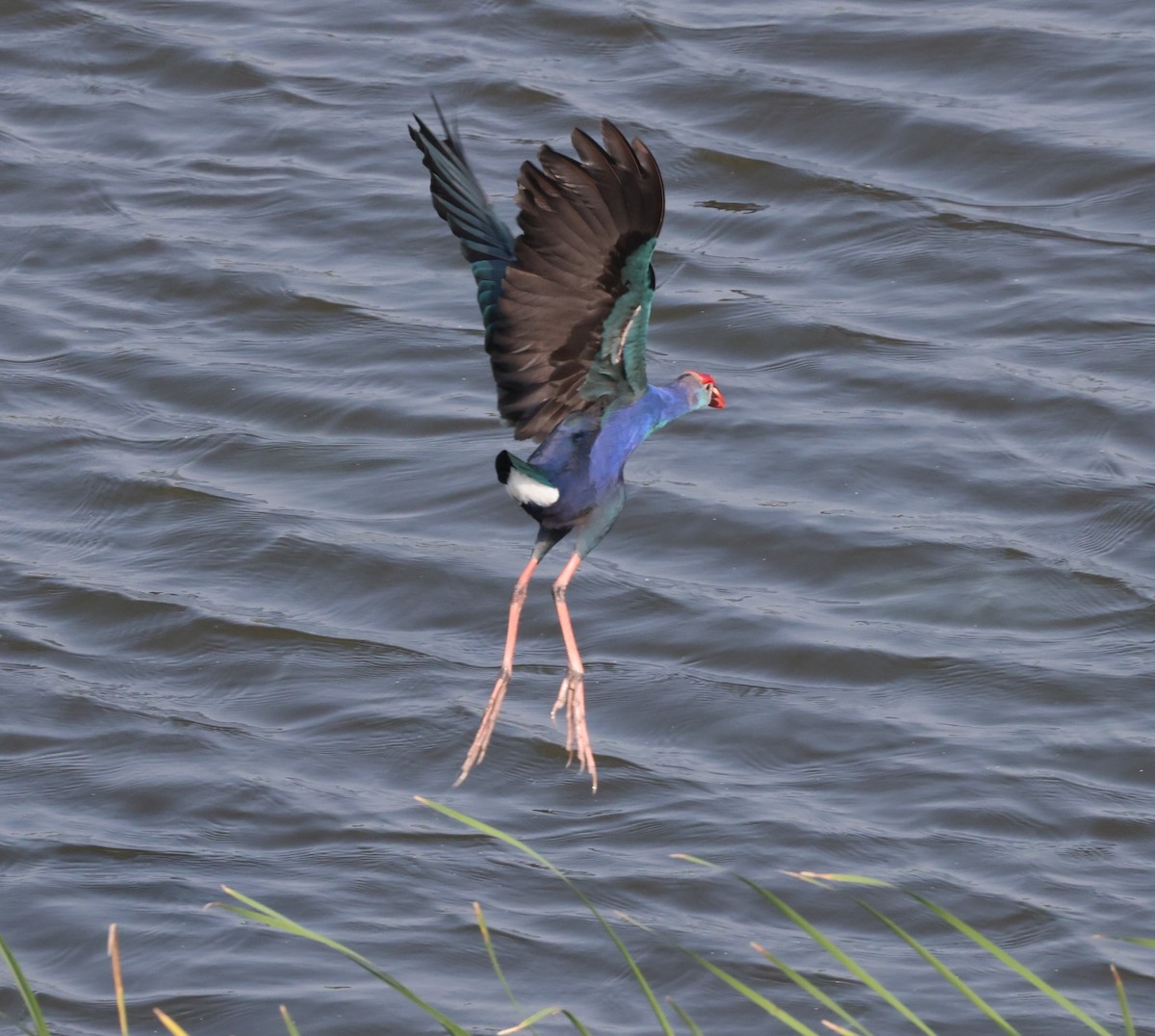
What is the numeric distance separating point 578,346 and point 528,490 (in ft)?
1.05

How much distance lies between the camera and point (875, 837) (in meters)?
6.93

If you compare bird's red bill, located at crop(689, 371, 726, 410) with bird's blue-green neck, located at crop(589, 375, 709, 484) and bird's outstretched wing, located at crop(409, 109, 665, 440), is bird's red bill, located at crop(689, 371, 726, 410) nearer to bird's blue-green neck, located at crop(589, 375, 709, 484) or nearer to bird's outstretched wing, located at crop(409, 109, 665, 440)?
bird's blue-green neck, located at crop(589, 375, 709, 484)

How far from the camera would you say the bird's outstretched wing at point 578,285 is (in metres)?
4.48

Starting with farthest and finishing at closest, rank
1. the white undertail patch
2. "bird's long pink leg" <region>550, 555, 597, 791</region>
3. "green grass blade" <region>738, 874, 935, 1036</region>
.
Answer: "bird's long pink leg" <region>550, 555, 597, 791</region>
the white undertail patch
"green grass blade" <region>738, 874, 935, 1036</region>

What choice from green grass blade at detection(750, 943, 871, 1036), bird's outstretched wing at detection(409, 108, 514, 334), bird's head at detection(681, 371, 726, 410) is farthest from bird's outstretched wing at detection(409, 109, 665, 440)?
green grass blade at detection(750, 943, 871, 1036)

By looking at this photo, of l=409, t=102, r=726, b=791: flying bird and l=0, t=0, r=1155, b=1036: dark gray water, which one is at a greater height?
l=409, t=102, r=726, b=791: flying bird

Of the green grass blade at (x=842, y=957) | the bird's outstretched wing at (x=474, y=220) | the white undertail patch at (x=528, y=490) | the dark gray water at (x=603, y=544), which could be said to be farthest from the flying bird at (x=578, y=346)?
the green grass blade at (x=842, y=957)

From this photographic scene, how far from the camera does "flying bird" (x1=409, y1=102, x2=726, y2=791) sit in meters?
4.50

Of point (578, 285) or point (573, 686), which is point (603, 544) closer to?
point (573, 686)

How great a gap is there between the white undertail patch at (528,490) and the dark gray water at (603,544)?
1032mm

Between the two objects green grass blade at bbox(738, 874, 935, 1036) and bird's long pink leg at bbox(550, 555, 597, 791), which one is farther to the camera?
bird's long pink leg at bbox(550, 555, 597, 791)

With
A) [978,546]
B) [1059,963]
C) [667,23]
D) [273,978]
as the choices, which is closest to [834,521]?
[978,546]

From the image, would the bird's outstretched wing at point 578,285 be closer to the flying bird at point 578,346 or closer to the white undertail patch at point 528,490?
the flying bird at point 578,346

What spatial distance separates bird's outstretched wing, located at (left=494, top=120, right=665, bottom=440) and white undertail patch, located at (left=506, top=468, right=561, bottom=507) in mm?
153
